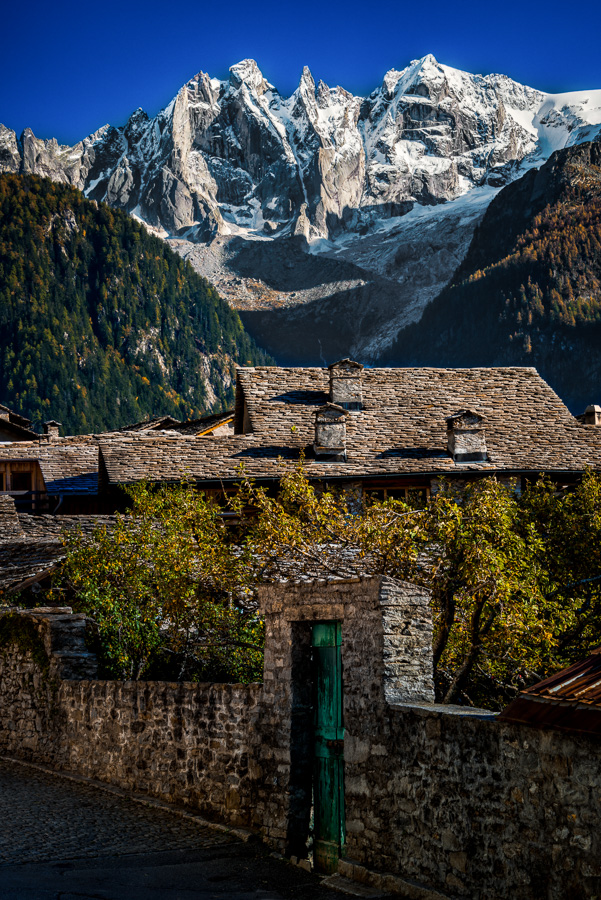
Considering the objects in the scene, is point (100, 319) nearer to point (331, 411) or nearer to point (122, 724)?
point (331, 411)

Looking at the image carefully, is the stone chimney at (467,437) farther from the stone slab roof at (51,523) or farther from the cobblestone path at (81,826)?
the cobblestone path at (81,826)

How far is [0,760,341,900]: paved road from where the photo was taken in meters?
7.48

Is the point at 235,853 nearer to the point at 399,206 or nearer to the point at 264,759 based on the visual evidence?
the point at 264,759

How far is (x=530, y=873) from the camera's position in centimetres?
604

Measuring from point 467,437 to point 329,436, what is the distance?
10.7ft

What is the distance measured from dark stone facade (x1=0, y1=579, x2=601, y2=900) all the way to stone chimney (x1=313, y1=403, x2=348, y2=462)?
1190cm

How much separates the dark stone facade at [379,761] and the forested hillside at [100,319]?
91.2 m

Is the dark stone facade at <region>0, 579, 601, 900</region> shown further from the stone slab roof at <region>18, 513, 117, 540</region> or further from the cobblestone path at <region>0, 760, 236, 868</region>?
the stone slab roof at <region>18, 513, 117, 540</region>

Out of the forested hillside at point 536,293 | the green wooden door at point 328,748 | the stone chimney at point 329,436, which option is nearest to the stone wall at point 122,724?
the green wooden door at point 328,748

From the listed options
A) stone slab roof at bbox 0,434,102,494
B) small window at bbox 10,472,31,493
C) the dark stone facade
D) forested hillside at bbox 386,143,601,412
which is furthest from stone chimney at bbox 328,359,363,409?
forested hillside at bbox 386,143,601,412

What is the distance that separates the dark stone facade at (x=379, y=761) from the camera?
599cm

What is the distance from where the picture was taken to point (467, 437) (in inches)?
915

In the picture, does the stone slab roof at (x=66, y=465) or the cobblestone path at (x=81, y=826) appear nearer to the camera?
the cobblestone path at (x=81, y=826)

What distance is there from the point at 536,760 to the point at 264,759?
11.4 ft
